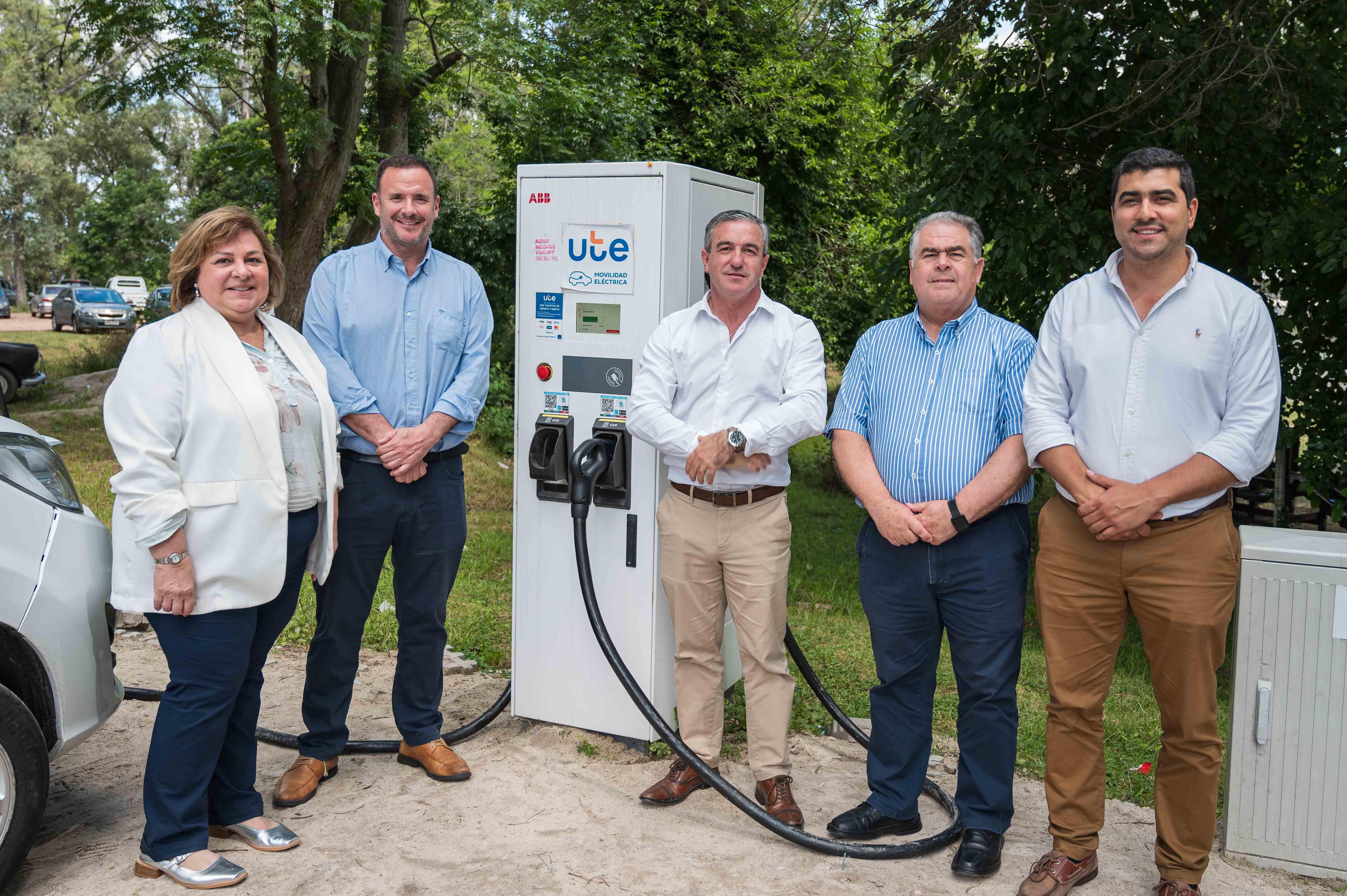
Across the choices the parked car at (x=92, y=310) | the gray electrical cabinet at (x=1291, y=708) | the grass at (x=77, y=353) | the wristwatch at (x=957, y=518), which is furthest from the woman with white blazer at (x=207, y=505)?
the parked car at (x=92, y=310)

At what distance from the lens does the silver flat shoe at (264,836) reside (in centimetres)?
333

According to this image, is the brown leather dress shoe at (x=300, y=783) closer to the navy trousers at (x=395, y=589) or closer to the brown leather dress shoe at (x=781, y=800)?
the navy trousers at (x=395, y=589)

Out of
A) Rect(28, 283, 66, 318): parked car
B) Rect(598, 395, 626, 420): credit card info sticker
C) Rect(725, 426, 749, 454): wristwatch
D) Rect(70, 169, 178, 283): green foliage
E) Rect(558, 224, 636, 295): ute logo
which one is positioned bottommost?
Rect(725, 426, 749, 454): wristwatch

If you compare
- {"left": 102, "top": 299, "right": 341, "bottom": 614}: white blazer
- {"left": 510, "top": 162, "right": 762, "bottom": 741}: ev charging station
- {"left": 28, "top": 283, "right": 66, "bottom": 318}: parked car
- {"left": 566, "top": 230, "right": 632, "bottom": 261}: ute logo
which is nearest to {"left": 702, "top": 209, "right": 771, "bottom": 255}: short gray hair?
{"left": 510, "top": 162, "right": 762, "bottom": 741}: ev charging station

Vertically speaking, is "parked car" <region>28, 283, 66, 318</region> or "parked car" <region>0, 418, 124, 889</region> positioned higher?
"parked car" <region>28, 283, 66, 318</region>

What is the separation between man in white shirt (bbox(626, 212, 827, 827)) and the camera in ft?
11.7

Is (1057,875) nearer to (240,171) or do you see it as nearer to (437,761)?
(437,761)

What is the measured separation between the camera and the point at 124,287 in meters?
32.5

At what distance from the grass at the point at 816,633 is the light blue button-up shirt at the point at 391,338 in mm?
1878

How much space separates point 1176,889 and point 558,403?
272 cm

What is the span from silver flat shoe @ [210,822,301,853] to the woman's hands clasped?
33.6 inches

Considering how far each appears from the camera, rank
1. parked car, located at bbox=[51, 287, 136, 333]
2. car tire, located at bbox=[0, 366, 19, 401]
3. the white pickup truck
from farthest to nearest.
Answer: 1. the white pickup truck
2. parked car, located at bbox=[51, 287, 136, 333]
3. car tire, located at bbox=[0, 366, 19, 401]

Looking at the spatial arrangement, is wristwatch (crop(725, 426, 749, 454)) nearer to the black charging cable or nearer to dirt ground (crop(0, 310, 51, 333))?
the black charging cable

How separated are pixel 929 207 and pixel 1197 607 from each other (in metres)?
4.66
